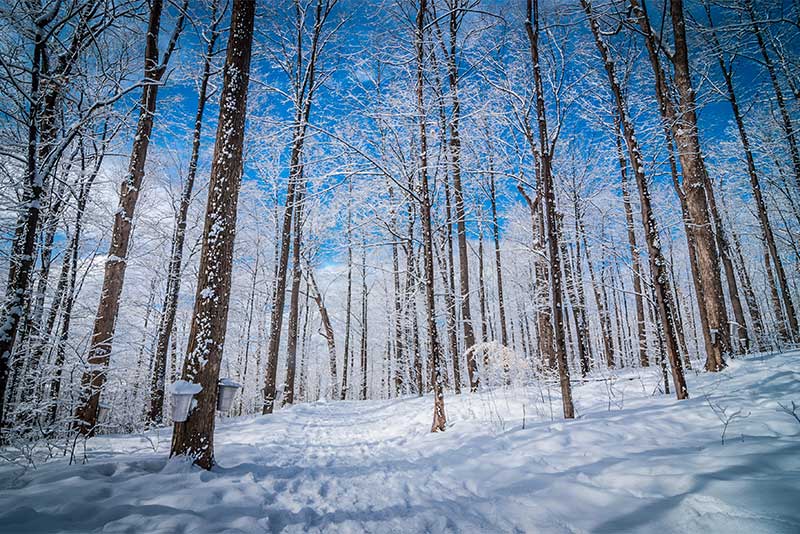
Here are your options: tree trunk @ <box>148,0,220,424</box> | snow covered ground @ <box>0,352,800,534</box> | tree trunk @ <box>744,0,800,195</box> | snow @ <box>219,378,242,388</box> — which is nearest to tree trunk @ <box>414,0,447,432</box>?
snow covered ground @ <box>0,352,800,534</box>

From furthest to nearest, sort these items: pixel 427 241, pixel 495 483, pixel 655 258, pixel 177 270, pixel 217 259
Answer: pixel 177 270, pixel 427 241, pixel 655 258, pixel 217 259, pixel 495 483

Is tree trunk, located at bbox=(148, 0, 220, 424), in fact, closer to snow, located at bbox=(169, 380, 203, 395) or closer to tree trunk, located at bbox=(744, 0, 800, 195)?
snow, located at bbox=(169, 380, 203, 395)

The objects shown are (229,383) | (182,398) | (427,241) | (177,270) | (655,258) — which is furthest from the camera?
(177,270)

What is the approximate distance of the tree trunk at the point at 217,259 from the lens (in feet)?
12.0

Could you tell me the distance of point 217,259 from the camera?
160 inches

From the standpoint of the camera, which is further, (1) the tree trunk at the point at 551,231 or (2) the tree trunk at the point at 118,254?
(2) the tree trunk at the point at 118,254

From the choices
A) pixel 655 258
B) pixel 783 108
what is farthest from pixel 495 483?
pixel 783 108

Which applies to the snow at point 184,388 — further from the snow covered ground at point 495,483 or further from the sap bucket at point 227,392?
the sap bucket at point 227,392

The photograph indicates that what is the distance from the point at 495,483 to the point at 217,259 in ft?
13.5

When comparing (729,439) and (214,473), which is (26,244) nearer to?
(214,473)

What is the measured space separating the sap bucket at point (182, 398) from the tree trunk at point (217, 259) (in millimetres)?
78

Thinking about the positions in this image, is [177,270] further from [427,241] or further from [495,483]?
[495,483]

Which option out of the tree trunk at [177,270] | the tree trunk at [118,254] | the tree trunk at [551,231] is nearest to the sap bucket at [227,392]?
the tree trunk at [118,254]

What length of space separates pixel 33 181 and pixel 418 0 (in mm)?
8528
